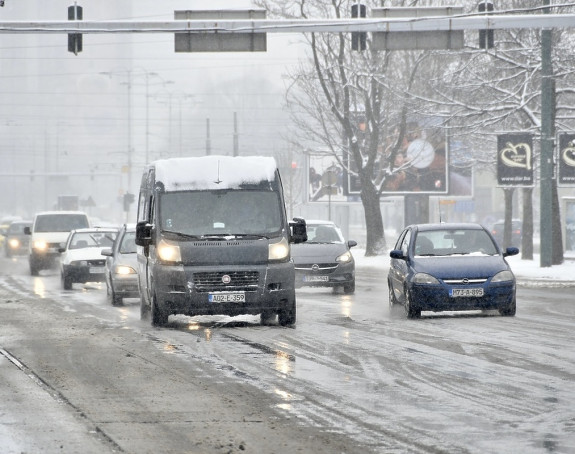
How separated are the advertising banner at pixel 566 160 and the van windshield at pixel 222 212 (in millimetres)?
17266

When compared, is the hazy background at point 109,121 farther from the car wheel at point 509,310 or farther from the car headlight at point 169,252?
the car headlight at point 169,252

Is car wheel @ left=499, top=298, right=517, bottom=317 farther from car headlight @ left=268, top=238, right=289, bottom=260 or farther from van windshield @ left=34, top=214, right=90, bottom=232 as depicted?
van windshield @ left=34, top=214, right=90, bottom=232

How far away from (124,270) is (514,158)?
1392cm

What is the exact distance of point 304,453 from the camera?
816cm

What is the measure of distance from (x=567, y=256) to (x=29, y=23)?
1901 centimetres

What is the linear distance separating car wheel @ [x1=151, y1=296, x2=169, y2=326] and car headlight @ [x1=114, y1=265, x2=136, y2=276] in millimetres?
6316

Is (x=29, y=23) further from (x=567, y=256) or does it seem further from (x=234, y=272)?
(x=567, y=256)

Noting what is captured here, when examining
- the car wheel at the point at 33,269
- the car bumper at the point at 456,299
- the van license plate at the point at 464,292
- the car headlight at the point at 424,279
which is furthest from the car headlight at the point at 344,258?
the car wheel at the point at 33,269

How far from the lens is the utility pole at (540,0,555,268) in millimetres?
33000

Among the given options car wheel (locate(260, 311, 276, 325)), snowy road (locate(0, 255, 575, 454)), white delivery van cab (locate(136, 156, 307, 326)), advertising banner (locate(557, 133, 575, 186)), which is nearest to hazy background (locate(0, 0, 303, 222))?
advertising banner (locate(557, 133, 575, 186))

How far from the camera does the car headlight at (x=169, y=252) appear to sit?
59.3 feet

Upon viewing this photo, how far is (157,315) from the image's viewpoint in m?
18.5

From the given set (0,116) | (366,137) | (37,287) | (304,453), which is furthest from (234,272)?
(0,116)

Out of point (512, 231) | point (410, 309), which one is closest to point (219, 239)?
point (410, 309)
